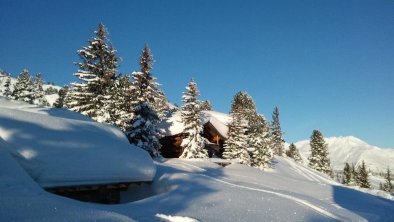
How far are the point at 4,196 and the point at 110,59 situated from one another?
26749 mm

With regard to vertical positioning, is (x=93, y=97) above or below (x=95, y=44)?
below

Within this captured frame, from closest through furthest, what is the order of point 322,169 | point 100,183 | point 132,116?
1. point 100,183
2. point 132,116
3. point 322,169

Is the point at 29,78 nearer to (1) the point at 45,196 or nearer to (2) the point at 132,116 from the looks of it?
(2) the point at 132,116

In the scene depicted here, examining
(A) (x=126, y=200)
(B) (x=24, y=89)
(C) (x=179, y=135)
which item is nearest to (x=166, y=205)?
(A) (x=126, y=200)

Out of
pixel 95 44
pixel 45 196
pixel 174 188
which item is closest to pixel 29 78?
pixel 95 44

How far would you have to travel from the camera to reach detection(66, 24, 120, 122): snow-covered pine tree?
29172 millimetres

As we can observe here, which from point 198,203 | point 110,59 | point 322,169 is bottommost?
point 198,203

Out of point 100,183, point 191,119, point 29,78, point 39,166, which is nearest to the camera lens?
point 39,166

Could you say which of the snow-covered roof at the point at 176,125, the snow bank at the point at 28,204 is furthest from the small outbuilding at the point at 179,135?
the snow bank at the point at 28,204

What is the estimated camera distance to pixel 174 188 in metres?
12.7

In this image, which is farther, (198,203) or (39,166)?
(198,203)

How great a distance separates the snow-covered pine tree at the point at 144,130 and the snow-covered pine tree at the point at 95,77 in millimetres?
2505

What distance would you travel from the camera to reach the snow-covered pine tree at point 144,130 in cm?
2830

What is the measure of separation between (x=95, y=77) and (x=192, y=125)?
11.4 metres
